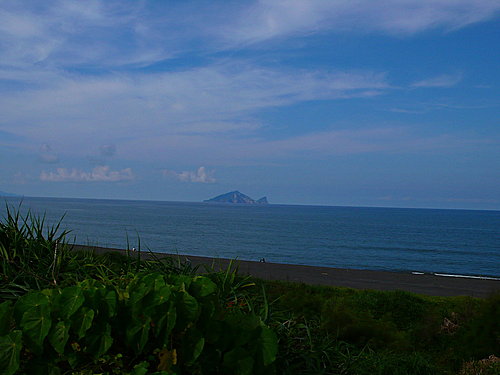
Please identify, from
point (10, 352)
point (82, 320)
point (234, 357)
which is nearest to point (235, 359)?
point (234, 357)

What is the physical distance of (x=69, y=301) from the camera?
296cm

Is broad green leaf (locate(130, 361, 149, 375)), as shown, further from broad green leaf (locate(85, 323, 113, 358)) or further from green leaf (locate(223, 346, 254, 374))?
green leaf (locate(223, 346, 254, 374))

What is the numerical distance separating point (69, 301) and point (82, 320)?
0.14 m

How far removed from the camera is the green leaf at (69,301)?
2910 millimetres

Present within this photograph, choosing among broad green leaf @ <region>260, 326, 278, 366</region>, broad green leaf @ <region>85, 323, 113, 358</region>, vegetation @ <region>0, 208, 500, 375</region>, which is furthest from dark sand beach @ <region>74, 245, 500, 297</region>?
broad green leaf @ <region>85, 323, 113, 358</region>

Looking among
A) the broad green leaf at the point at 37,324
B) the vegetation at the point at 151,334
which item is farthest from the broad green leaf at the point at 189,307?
the broad green leaf at the point at 37,324

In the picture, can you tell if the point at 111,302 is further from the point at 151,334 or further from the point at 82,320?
the point at 151,334

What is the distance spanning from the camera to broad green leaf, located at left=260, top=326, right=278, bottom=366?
3021mm

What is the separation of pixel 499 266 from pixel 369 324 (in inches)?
2128

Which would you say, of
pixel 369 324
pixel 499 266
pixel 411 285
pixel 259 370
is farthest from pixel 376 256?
pixel 259 370

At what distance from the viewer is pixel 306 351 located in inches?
146

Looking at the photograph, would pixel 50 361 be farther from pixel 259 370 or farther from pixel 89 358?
pixel 259 370

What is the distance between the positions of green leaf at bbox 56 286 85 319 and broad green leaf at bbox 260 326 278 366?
1082mm

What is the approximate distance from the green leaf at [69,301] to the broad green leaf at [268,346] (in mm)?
1082
